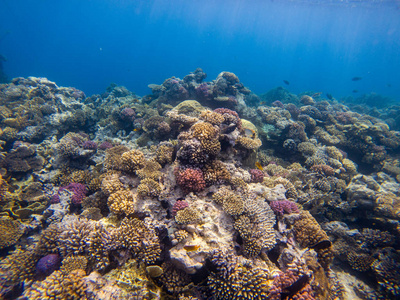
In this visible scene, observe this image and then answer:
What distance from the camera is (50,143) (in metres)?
11.3

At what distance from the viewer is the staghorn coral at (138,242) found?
4297 millimetres

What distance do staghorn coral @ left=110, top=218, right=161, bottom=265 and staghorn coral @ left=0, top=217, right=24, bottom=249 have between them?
13.6ft

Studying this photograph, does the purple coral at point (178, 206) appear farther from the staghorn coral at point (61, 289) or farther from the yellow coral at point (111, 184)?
the staghorn coral at point (61, 289)

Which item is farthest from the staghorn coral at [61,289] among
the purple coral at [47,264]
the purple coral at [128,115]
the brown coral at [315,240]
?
the purple coral at [128,115]

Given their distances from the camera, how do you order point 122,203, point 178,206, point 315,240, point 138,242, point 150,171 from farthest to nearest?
point 150,171
point 315,240
point 122,203
point 178,206
point 138,242

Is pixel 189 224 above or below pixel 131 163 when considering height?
below

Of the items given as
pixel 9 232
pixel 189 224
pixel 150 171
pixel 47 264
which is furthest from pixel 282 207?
pixel 9 232

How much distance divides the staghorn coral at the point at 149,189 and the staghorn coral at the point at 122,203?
353 millimetres

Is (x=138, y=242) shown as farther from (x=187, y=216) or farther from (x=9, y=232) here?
(x=9, y=232)

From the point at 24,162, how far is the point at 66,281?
8.63m

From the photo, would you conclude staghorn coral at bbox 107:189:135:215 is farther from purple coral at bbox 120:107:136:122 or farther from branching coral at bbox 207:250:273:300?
purple coral at bbox 120:107:136:122

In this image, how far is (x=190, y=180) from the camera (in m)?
5.33

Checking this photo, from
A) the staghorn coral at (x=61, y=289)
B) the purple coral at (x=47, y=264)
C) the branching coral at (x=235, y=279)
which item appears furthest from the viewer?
the purple coral at (x=47, y=264)

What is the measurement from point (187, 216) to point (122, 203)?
78.8 inches
